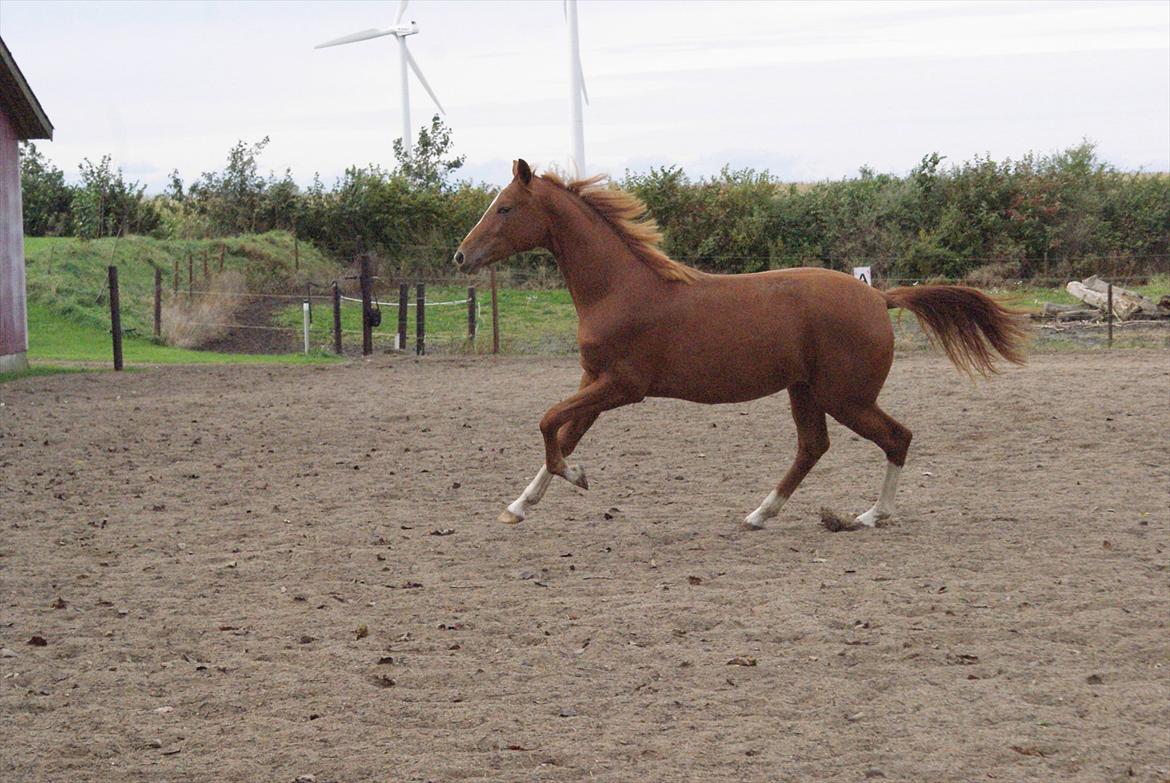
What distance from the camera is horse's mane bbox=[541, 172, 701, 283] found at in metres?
7.29

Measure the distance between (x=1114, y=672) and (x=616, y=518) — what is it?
3.48 m

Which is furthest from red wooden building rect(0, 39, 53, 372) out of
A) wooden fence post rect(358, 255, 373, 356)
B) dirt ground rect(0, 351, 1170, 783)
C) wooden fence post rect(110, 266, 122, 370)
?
dirt ground rect(0, 351, 1170, 783)

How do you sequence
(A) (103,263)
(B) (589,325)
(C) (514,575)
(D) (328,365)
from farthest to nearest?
1. (A) (103,263)
2. (D) (328,365)
3. (B) (589,325)
4. (C) (514,575)

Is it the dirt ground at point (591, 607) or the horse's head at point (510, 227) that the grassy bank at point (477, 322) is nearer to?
the dirt ground at point (591, 607)

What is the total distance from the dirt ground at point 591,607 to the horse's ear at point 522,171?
6.60ft

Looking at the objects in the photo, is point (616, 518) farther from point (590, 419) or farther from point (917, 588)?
point (917, 588)

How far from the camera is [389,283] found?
26.9 metres

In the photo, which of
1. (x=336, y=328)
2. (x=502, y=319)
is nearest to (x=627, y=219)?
(x=336, y=328)

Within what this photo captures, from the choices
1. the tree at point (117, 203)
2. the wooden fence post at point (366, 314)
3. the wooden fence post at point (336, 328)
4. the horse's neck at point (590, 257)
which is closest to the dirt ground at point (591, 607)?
the horse's neck at point (590, 257)

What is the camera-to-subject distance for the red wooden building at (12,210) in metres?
16.7

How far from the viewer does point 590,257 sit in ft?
23.9

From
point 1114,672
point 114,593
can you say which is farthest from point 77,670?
point 1114,672

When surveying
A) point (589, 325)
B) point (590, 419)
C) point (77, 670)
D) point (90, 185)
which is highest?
point (90, 185)

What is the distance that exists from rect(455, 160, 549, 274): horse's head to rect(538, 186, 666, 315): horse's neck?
4.2 inches
